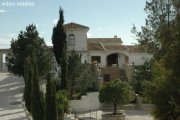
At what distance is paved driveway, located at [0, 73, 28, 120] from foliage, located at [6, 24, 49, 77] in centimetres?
264

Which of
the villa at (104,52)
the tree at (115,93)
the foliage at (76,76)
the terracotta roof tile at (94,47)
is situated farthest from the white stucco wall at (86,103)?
the terracotta roof tile at (94,47)

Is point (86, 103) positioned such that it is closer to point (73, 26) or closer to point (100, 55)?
point (73, 26)

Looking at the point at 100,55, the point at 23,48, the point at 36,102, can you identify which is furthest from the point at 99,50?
the point at 36,102

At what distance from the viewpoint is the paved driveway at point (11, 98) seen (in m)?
29.7

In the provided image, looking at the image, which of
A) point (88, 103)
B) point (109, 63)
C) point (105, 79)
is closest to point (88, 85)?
point (88, 103)

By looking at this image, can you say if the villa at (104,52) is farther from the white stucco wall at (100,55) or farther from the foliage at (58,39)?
the foliage at (58,39)

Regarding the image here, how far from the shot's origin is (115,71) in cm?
4466

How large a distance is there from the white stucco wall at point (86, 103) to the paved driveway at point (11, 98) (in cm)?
452

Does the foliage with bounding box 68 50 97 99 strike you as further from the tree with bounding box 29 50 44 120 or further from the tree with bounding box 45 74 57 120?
the tree with bounding box 45 74 57 120

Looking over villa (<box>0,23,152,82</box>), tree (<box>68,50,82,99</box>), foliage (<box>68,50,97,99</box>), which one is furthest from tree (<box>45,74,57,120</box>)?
villa (<box>0,23,152,82</box>)

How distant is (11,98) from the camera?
3922 centimetres

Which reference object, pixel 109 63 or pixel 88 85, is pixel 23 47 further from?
pixel 109 63

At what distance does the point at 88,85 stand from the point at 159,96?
25365mm

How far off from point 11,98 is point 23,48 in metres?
5.74
